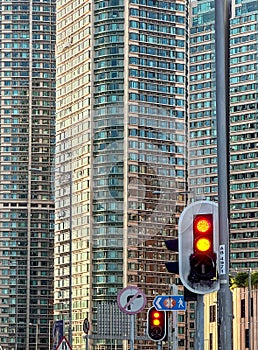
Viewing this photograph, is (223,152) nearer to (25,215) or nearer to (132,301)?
(132,301)

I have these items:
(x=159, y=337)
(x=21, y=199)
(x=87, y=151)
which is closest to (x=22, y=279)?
(x=21, y=199)

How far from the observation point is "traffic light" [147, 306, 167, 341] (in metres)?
20.6

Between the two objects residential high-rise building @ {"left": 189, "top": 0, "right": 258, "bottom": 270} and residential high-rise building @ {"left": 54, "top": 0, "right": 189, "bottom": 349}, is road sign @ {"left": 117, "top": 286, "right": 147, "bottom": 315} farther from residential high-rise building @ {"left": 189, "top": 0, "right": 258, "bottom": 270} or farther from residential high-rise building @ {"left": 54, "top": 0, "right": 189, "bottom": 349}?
residential high-rise building @ {"left": 54, "top": 0, "right": 189, "bottom": 349}

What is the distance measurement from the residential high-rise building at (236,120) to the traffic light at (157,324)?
85.0 ft

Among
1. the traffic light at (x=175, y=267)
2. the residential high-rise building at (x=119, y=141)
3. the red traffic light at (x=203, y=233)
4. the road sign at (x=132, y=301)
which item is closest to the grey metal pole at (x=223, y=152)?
the red traffic light at (x=203, y=233)

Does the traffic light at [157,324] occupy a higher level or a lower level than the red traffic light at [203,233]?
lower

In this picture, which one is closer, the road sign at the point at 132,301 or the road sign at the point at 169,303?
the road sign at the point at 132,301

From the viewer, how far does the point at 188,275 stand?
1177 cm

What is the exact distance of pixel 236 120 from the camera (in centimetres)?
9269

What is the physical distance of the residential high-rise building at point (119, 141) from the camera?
68375mm

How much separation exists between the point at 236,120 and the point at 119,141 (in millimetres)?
22138

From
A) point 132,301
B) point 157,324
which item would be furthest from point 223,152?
point 157,324

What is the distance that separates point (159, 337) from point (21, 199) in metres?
→ 91.6

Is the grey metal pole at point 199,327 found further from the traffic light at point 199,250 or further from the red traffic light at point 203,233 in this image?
the red traffic light at point 203,233
